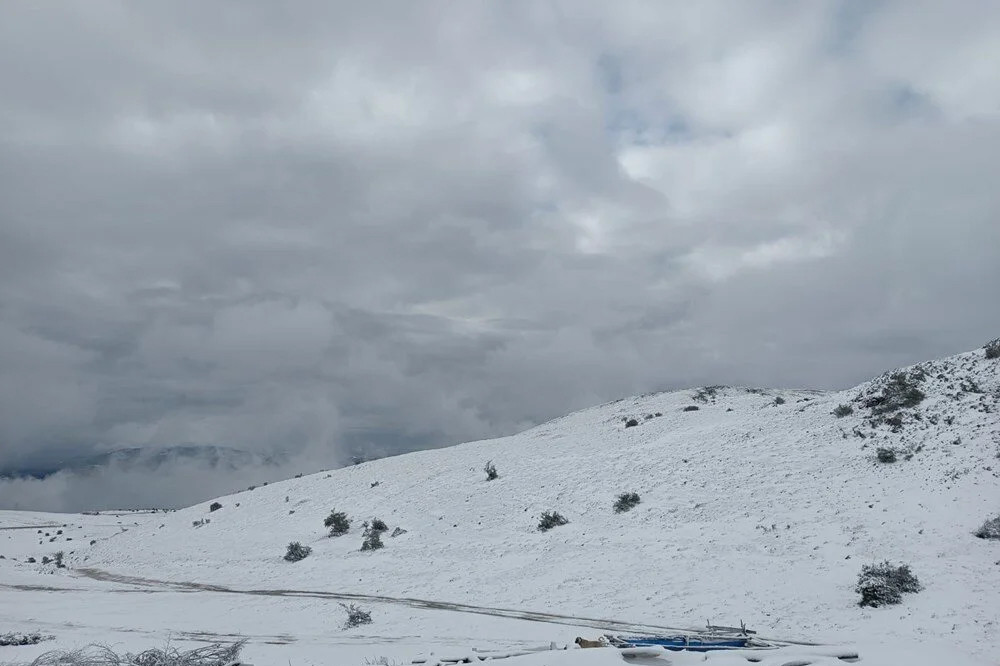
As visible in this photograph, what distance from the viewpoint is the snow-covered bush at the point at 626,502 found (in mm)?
32656

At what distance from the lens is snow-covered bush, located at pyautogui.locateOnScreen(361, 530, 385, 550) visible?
35625mm

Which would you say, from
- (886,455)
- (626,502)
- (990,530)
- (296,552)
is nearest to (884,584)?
(990,530)

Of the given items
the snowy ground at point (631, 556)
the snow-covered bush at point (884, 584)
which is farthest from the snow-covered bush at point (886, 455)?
the snow-covered bush at point (884, 584)

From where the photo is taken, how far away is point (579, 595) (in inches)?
950

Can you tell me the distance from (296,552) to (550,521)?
47.4 ft

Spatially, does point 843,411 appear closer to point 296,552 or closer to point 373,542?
point 373,542

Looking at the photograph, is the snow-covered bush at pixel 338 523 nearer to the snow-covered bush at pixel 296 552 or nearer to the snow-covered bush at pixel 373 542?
the snow-covered bush at pixel 296 552

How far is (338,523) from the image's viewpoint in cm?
4150

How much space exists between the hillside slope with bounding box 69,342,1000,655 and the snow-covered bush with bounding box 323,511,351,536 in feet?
4.56

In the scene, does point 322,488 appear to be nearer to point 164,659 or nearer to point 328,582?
point 328,582

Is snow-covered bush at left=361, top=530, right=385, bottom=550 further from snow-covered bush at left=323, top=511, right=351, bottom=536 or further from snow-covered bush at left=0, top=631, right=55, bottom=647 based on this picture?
snow-covered bush at left=0, top=631, right=55, bottom=647

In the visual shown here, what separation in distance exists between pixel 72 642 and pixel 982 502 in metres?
29.9

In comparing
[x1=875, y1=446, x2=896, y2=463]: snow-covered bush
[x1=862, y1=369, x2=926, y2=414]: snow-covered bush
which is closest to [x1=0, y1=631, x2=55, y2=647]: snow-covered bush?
[x1=875, y1=446, x2=896, y2=463]: snow-covered bush

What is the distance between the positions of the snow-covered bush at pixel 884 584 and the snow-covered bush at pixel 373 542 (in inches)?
929
